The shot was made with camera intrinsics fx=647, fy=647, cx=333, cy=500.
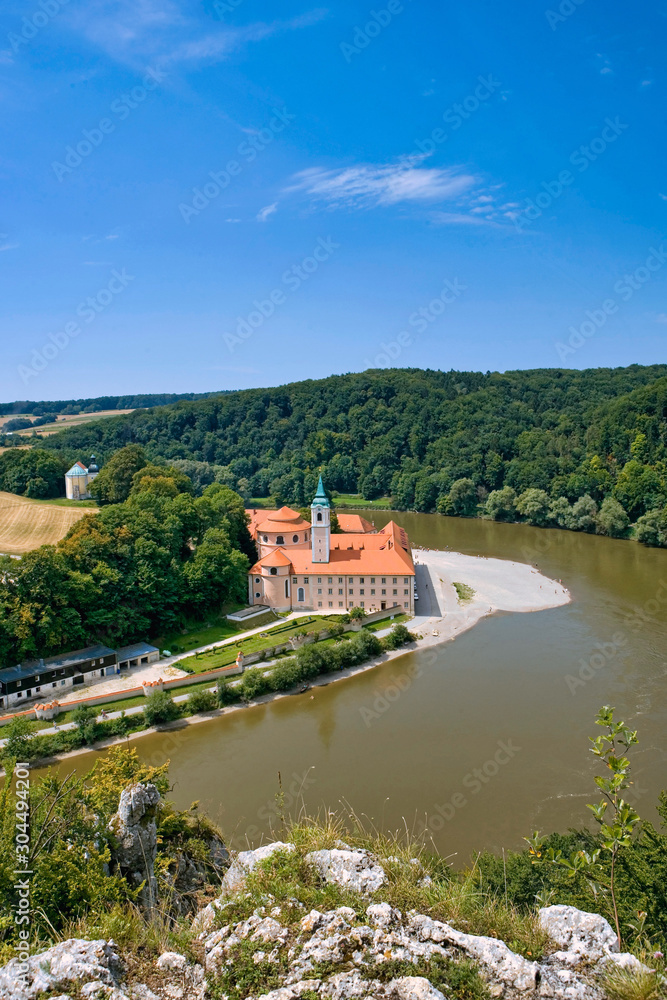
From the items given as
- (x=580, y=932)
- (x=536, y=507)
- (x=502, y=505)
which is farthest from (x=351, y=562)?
(x=502, y=505)

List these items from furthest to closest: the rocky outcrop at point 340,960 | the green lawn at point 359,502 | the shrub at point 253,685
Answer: the green lawn at point 359,502, the shrub at point 253,685, the rocky outcrop at point 340,960

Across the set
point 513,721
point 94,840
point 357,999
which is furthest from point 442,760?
point 357,999

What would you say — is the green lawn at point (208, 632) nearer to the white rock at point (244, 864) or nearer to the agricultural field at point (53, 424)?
the white rock at point (244, 864)

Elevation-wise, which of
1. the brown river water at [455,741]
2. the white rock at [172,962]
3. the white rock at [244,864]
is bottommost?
the brown river water at [455,741]

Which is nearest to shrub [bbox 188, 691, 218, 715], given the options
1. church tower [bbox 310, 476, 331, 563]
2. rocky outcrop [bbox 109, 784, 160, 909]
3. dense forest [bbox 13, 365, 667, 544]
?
church tower [bbox 310, 476, 331, 563]

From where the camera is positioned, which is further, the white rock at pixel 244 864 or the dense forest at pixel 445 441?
the dense forest at pixel 445 441

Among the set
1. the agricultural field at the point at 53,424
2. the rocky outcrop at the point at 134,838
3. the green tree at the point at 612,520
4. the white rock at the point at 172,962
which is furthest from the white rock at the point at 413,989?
the agricultural field at the point at 53,424
